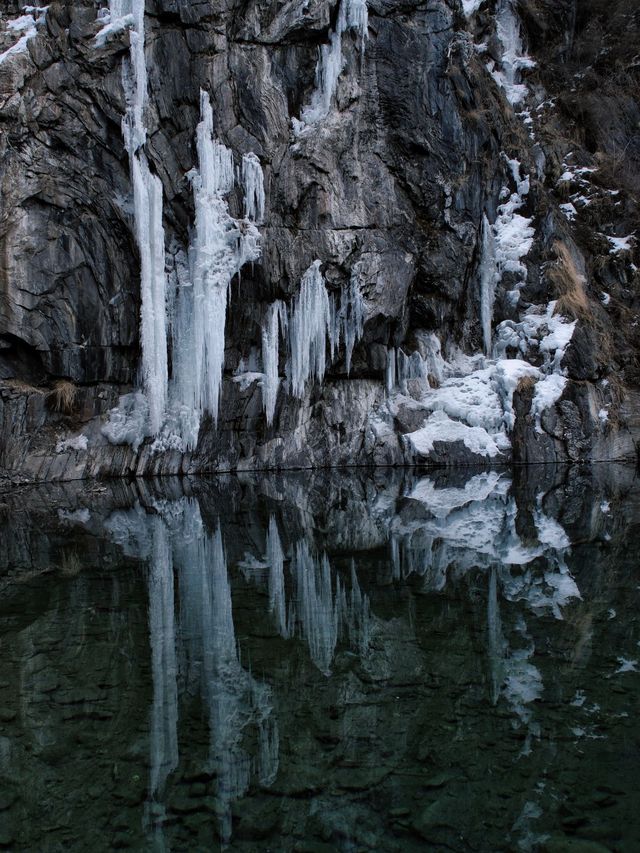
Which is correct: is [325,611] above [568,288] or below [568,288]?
below

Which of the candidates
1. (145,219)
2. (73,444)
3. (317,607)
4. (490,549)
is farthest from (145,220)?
(317,607)

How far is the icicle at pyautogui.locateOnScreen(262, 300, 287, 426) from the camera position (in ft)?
56.9

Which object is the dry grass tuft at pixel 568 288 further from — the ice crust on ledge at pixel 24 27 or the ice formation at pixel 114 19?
the ice crust on ledge at pixel 24 27

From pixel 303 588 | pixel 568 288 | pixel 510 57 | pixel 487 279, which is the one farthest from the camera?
pixel 510 57

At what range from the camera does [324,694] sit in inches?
156

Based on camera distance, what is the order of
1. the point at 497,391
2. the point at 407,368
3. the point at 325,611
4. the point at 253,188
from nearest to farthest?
the point at 325,611 → the point at 253,188 → the point at 497,391 → the point at 407,368

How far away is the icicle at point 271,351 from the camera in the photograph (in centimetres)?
1733

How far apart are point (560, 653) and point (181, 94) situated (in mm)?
16329

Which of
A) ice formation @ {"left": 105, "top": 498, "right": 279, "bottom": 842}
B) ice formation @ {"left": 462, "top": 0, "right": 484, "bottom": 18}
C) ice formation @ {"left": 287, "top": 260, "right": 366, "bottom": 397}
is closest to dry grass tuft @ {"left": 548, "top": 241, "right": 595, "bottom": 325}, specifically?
ice formation @ {"left": 287, "top": 260, "right": 366, "bottom": 397}

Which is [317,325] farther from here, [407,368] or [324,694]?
[324,694]

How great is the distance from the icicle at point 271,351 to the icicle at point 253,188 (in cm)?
241

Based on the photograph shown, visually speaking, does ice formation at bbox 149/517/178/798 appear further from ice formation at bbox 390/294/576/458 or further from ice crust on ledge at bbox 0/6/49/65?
ice crust on ledge at bbox 0/6/49/65

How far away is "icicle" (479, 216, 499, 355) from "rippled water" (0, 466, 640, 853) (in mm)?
12282

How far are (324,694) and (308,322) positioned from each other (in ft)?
46.5
